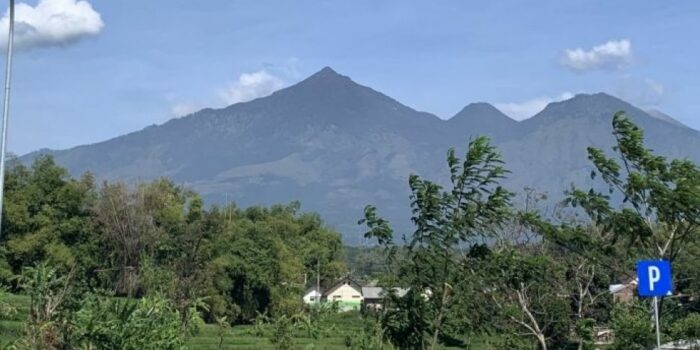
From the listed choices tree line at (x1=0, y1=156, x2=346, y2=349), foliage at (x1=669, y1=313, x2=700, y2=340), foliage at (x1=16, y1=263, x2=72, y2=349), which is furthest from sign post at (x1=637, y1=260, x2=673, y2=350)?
tree line at (x1=0, y1=156, x2=346, y2=349)

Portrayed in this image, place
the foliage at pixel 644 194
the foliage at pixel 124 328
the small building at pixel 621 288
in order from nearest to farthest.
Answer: the foliage at pixel 124 328 → the foliage at pixel 644 194 → the small building at pixel 621 288

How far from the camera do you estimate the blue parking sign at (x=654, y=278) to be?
8.77m

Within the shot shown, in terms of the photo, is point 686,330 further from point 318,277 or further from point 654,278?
point 318,277

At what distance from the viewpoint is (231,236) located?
52438mm

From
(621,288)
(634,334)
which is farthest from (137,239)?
(634,334)

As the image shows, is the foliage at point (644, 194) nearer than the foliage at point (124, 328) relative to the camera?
No

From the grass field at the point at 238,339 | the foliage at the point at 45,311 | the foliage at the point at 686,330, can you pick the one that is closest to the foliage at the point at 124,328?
the foliage at the point at 45,311

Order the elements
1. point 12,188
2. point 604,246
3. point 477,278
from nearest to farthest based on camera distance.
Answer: point 477,278, point 604,246, point 12,188

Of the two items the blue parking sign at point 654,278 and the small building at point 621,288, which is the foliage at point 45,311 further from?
the small building at point 621,288

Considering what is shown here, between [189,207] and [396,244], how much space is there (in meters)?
48.0

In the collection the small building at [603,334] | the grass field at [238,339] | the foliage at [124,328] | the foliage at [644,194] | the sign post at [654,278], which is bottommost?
the grass field at [238,339]

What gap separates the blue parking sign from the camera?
8.77 metres

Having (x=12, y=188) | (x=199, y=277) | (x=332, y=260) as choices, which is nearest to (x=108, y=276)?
(x=12, y=188)

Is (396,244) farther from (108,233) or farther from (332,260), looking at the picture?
(332,260)
